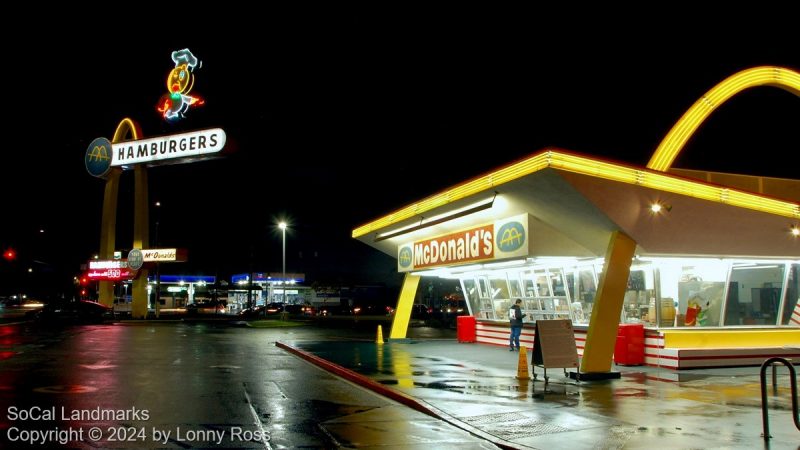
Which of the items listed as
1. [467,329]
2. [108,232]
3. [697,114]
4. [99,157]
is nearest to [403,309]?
[467,329]

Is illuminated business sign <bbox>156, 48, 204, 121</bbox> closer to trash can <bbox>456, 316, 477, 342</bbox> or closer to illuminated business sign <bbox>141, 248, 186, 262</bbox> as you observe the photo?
illuminated business sign <bbox>141, 248, 186, 262</bbox>

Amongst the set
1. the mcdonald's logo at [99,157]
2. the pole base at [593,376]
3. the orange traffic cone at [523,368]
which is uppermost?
the mcdonald's logo at [99,157]

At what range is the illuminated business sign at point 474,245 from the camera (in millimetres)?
17562

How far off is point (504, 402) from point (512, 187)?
610 cm

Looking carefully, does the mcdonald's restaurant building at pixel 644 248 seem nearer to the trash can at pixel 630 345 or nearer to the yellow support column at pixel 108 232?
the trash can at pixel 630 345

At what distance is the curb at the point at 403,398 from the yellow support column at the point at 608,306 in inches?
194

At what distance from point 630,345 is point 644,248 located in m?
3.22

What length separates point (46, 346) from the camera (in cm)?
2289

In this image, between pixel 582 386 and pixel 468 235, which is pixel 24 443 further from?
pixel 468 235

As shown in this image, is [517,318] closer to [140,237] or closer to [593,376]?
[593,376]

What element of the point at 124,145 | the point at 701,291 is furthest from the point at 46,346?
the point at 124,145

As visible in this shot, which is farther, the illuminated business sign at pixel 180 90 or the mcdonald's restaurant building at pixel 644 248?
the illuminated business sign at pixel 180 90

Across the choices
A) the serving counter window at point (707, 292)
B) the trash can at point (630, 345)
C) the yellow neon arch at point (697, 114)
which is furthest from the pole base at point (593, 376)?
the yellow neon arch at point (697, 114)

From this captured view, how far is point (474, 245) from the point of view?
20.3 metres
